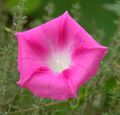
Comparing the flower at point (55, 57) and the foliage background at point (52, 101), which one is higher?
the flower at point (55, 57)

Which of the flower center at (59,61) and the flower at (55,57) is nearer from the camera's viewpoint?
the flower at (55,57)

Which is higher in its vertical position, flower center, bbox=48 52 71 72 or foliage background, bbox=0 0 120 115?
flower center, bbox=48 52 71 72

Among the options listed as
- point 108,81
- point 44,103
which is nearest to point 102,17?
point 108,81

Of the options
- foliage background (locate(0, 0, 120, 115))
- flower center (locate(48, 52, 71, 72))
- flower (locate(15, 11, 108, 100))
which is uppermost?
flower (locate(15, 11, 108, 100))

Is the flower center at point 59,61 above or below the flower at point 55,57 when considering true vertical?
below

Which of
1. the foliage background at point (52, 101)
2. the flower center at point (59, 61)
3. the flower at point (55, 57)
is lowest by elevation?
the foliage background at point (52, 101)

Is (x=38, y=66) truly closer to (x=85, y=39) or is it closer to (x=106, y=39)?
(x=85, y=39)
